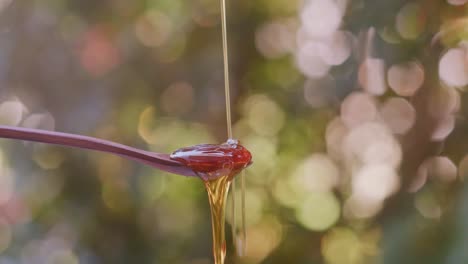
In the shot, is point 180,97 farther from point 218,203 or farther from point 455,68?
point 455,68

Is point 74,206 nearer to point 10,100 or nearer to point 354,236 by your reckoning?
point 10,100

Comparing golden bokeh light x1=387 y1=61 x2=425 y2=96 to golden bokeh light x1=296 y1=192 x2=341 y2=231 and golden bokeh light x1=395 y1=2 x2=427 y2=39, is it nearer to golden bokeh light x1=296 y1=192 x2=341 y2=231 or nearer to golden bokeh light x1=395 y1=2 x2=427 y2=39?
golden bokeh light x1=395 y1=2 x2=427 y2=39

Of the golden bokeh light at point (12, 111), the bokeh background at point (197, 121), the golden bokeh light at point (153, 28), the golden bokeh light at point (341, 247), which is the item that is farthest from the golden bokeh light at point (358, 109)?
the golden bokeh light at point (12, 111)

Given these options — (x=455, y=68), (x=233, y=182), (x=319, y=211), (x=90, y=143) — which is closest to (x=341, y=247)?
(x=319, y=211)

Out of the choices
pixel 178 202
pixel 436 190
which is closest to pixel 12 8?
pixel 178 202

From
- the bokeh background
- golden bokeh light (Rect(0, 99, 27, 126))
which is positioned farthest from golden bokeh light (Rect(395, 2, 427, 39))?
golden bokeh light (Rect(0, 99, 27, 126))

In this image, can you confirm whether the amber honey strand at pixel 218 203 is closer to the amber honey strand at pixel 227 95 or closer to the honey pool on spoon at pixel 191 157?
the honey pool on spoon at pixel 191 157
